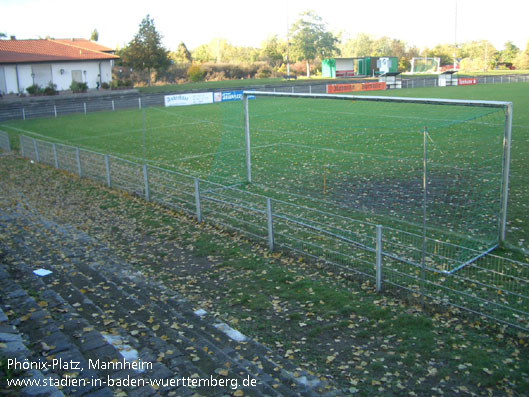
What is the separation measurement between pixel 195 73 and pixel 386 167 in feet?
173

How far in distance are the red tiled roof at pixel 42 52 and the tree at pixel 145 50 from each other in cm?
506

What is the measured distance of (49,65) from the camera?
47.9 metres

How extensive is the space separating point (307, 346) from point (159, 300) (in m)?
2.62

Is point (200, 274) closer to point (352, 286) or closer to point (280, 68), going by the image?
point (352, 286)

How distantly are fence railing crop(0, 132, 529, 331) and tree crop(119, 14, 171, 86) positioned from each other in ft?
147

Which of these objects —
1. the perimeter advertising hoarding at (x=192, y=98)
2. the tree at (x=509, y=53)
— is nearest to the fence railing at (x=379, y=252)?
the perimeter advertising hoarding at (x=192, y=98)

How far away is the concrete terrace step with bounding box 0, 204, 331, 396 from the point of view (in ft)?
18.6

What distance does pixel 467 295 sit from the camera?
280 inches

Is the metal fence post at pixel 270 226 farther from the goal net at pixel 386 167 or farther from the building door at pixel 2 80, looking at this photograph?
the building door at pixel 2 80

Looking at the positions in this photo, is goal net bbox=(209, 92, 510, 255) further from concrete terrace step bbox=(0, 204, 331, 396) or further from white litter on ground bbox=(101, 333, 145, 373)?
white litter on ground bbox=(101, 333, 145, 373)

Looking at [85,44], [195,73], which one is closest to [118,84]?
[85,44]

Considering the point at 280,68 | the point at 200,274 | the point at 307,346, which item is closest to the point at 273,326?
the point at 307,346

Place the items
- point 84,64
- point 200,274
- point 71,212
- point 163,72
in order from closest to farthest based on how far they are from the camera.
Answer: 1. point 200,274
2. point 71,212
3. point 84,64
4. point 163,72

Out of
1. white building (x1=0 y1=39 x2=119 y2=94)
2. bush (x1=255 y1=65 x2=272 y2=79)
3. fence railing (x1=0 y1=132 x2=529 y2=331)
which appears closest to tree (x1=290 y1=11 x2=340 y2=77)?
bush (x1=255 y1=65 x2=272 y2=79)
